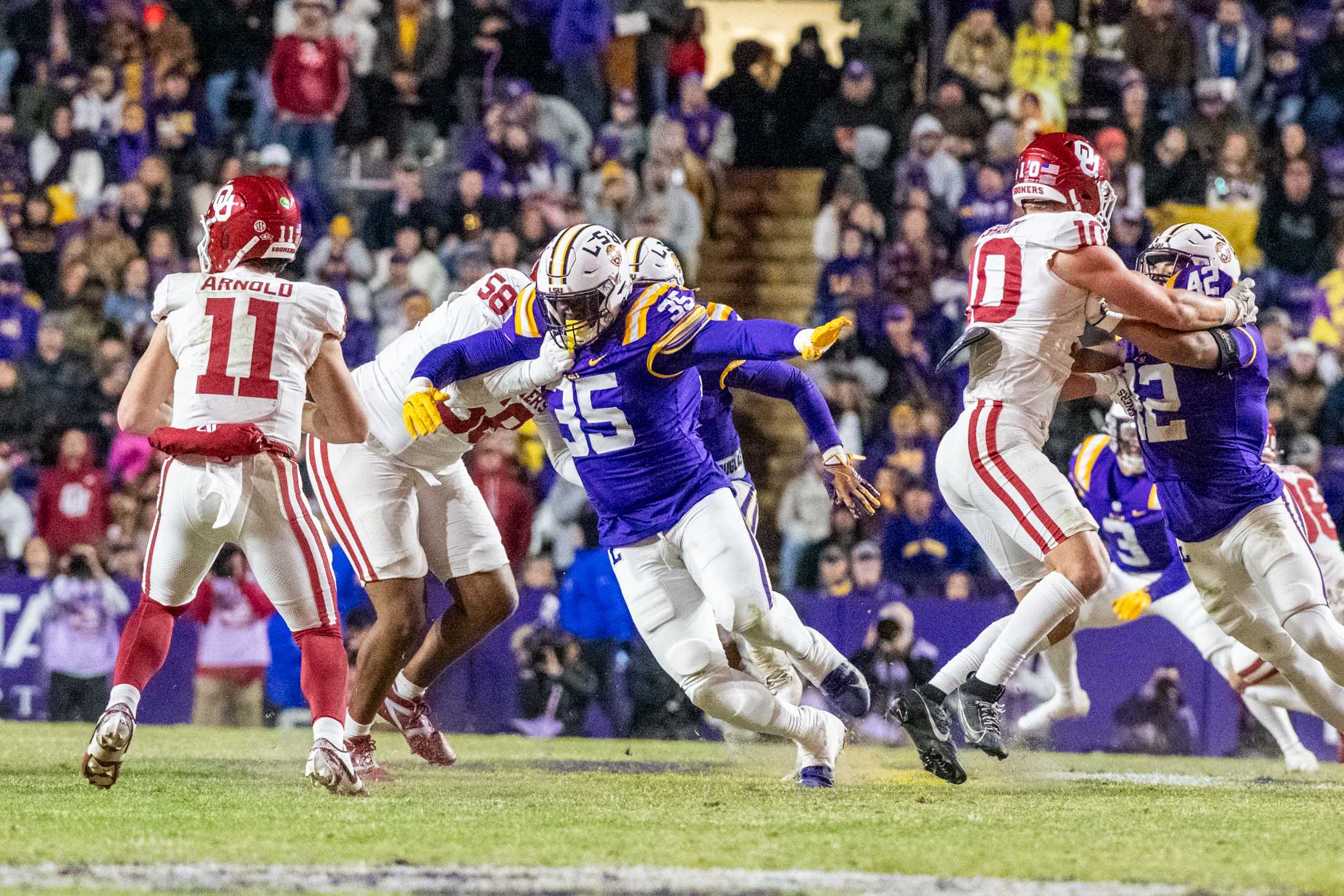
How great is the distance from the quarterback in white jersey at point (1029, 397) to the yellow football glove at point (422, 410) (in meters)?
2.04

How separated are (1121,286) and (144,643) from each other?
3.86m

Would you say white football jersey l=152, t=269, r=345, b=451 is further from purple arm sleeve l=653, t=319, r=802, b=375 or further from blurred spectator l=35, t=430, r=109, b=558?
blurred spectator l=35, t=430, r=109, b=558

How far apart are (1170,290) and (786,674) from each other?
97.7 inches

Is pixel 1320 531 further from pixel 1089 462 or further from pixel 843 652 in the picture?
pixel 843 652

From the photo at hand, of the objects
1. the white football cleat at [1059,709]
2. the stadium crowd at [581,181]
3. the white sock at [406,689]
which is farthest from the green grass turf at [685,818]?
the stadium crowd at [581,181]

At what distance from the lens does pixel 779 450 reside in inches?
577

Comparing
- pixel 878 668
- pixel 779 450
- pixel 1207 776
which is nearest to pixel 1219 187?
pixel 779 450

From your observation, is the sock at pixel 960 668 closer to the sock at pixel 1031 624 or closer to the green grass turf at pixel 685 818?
the sock at pixel 1031 624

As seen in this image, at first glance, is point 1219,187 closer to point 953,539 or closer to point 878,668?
point 953,539

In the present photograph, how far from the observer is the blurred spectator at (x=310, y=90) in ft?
49.8

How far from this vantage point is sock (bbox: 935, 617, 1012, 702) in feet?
24.4

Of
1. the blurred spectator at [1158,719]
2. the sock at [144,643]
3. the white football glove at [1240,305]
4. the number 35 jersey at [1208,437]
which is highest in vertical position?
the white football glove at [1240,305]

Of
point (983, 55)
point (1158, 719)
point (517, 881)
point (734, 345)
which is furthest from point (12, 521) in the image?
point (517, 881)

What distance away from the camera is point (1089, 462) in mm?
10664
